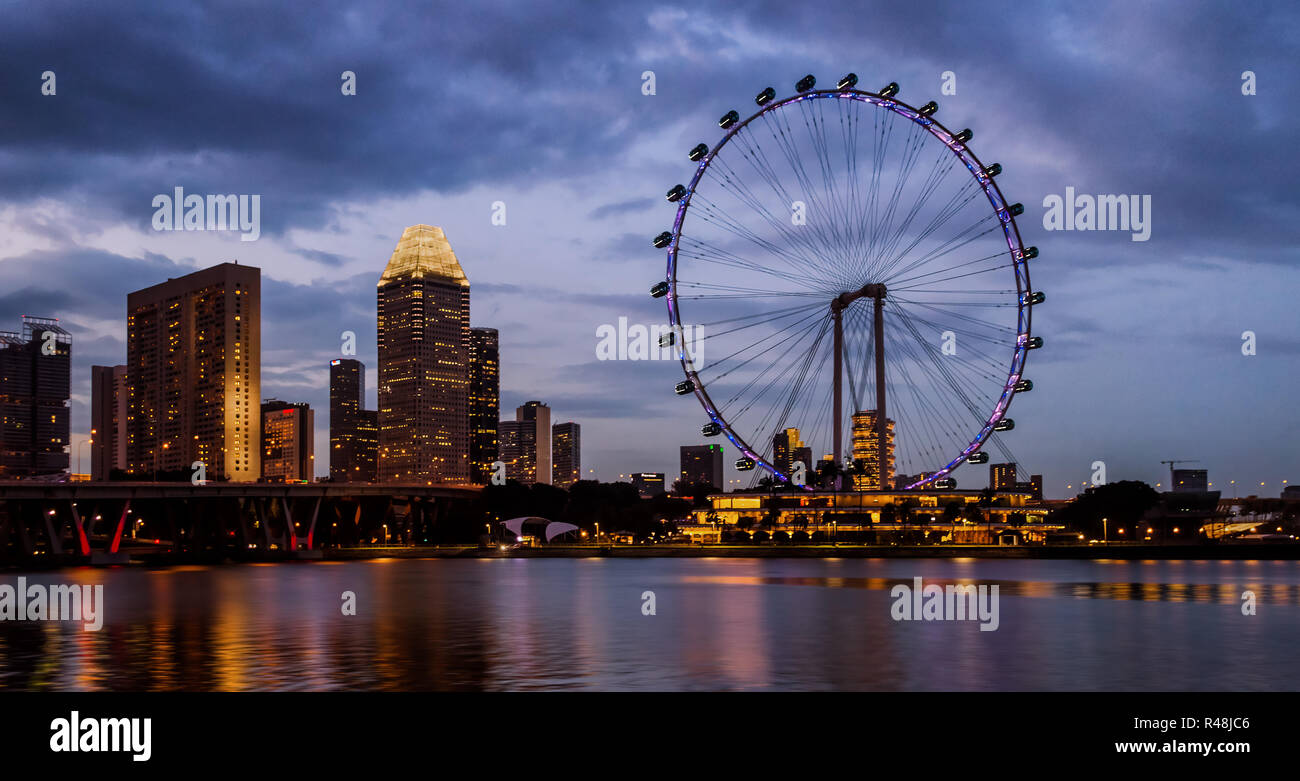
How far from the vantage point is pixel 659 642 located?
55.6 meters

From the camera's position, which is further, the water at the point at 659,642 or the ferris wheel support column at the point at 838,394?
the ferris wheel support column at the point at 838,394

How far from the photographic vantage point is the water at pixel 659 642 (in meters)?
41.8

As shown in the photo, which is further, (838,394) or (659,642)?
(838,394)

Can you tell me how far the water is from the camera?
41.8 metres

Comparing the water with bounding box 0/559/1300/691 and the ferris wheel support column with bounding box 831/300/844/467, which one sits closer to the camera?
the water with bounding box 0/559/1300/691

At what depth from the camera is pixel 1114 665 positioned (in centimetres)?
4681
